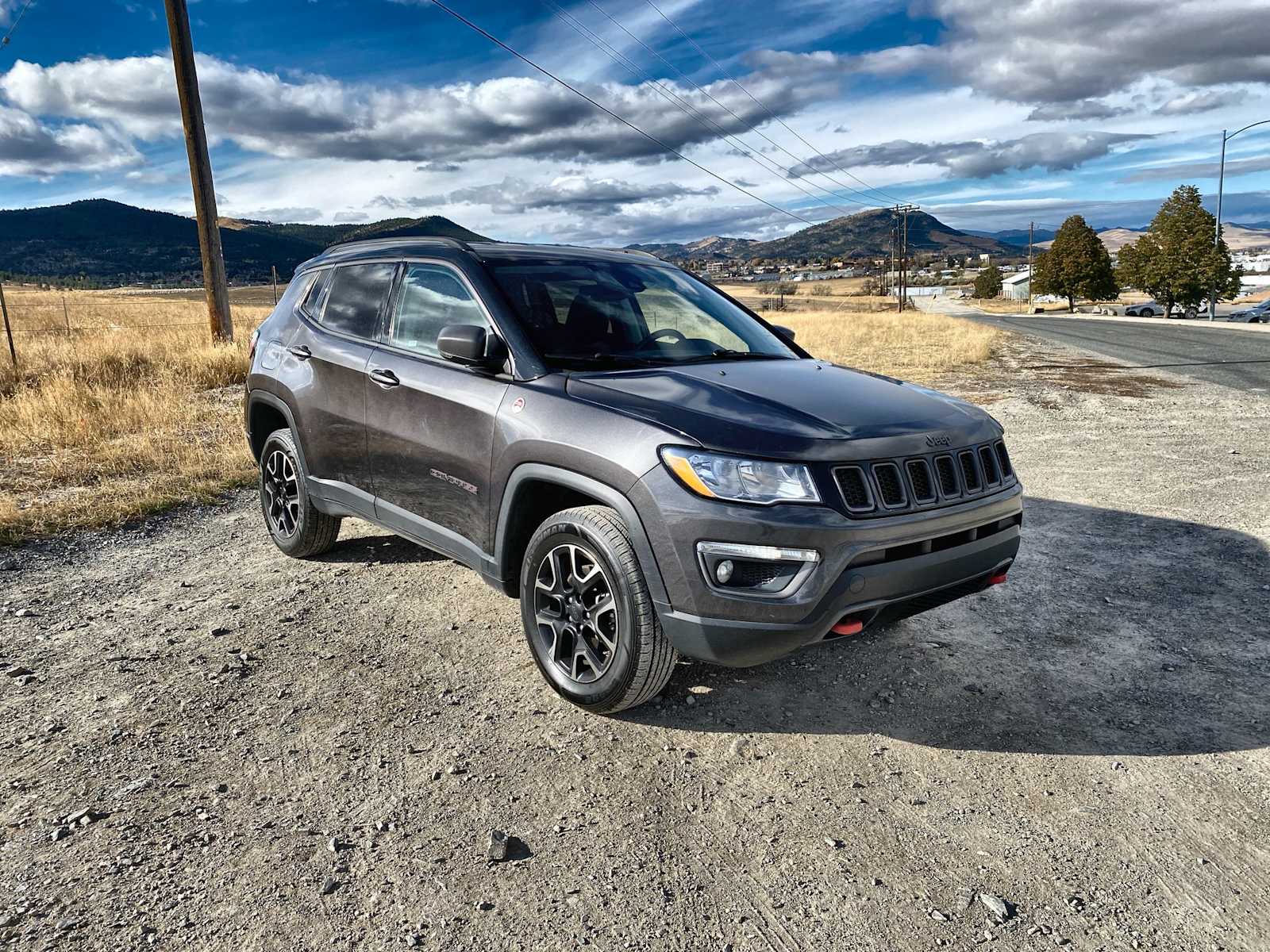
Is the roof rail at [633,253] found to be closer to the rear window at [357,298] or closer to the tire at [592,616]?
the rear window at [357,298]

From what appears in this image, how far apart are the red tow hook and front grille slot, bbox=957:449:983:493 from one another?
711 mm

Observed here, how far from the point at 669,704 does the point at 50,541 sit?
4577mm

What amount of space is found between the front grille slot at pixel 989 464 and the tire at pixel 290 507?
11.7 feet

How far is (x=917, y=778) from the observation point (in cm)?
288

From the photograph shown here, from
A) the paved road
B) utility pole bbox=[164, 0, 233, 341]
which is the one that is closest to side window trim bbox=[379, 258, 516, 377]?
utility pole bbox=[164, 0, 233, 341]

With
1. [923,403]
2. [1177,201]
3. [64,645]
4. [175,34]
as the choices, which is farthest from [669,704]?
[1177,201]

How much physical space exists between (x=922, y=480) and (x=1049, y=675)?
49.7 inches

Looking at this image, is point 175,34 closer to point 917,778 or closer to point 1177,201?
point 917,778

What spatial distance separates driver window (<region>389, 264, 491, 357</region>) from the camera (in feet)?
12.7

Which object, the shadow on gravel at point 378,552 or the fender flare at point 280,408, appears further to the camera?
the shadow on gravel at point 378,552

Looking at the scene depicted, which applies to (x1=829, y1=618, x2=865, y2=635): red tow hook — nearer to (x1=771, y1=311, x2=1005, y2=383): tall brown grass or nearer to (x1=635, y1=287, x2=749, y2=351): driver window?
(x1=635, y1=287, x2=749, y2=351): driver window

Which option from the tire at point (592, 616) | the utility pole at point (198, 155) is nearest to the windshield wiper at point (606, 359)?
the tire at point (592, 616)

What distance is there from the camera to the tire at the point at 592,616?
2.98 meters

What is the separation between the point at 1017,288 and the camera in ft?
408
